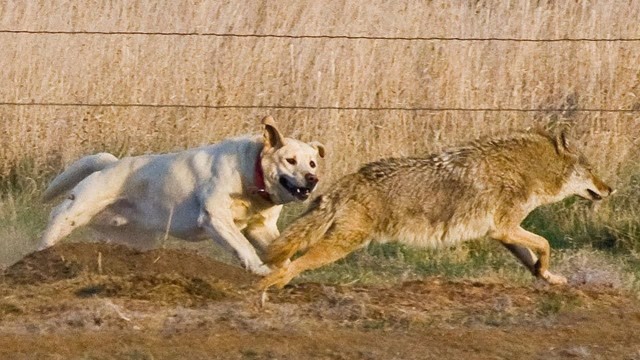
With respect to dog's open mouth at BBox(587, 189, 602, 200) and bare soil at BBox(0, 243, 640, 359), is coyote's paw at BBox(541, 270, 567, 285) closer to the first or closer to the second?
bare soil at BBox(0, 243, 640, 359)

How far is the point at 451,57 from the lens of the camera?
11.7 m

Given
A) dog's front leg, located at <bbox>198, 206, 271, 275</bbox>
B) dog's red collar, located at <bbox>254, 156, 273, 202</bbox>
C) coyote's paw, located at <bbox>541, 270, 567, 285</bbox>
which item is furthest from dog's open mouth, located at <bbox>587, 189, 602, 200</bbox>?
dog's front leg, located at <bbox>198, 206, 271, 275</bbox>

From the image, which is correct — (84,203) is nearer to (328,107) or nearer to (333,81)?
(328,107)

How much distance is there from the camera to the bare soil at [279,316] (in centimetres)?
588

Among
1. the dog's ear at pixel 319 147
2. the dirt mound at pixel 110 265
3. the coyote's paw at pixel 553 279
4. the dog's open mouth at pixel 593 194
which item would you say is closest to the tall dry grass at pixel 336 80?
the dog's ear at pixel 319 147

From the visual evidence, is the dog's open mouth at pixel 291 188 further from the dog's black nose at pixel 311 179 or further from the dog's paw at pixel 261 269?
the dog's paw at pixel 261 269

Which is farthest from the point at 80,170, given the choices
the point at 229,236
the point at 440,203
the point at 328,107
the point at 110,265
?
the point at 328,107

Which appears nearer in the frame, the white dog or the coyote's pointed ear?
the white dog

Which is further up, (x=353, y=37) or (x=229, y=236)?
(x=353, y=37)

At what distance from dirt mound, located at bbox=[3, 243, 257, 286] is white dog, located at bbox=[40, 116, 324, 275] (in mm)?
166

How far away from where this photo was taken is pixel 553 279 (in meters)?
7.73

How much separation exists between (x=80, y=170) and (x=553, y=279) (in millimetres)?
3003

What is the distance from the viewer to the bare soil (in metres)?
5.88

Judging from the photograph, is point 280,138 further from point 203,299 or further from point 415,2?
point 415,2
